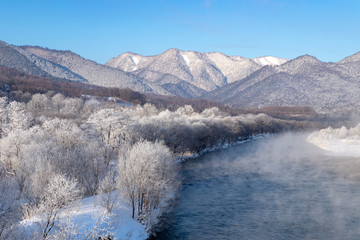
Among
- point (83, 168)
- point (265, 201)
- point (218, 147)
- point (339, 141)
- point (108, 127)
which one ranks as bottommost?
point (265, 201)

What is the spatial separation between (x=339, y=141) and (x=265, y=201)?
5897cm

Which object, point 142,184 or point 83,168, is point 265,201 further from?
point 83,168

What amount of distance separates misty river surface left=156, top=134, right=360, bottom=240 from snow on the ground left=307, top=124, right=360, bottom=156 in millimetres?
13487

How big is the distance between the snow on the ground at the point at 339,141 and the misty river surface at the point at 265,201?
13487 millimetres

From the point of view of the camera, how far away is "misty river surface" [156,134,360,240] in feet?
91.3

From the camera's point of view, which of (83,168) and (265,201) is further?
(265,201)

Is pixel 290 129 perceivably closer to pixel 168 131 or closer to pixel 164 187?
pixel 168 131

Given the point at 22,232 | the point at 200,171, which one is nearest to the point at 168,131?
the point at 200,171

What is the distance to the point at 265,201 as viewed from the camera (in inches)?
1432

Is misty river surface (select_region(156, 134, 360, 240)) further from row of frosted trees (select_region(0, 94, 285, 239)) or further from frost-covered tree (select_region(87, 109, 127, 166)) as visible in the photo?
frost-covered tree (select_region(87, 109, 127, 166))

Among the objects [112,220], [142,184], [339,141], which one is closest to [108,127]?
[142,184]

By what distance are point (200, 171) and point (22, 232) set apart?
117 ft

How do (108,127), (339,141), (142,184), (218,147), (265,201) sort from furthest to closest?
(339,141)
(218,147)
(108,127)
(265,201)
(142,184)

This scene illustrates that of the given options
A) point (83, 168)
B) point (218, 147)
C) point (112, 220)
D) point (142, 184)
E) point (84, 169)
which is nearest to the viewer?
point (112, 220)
